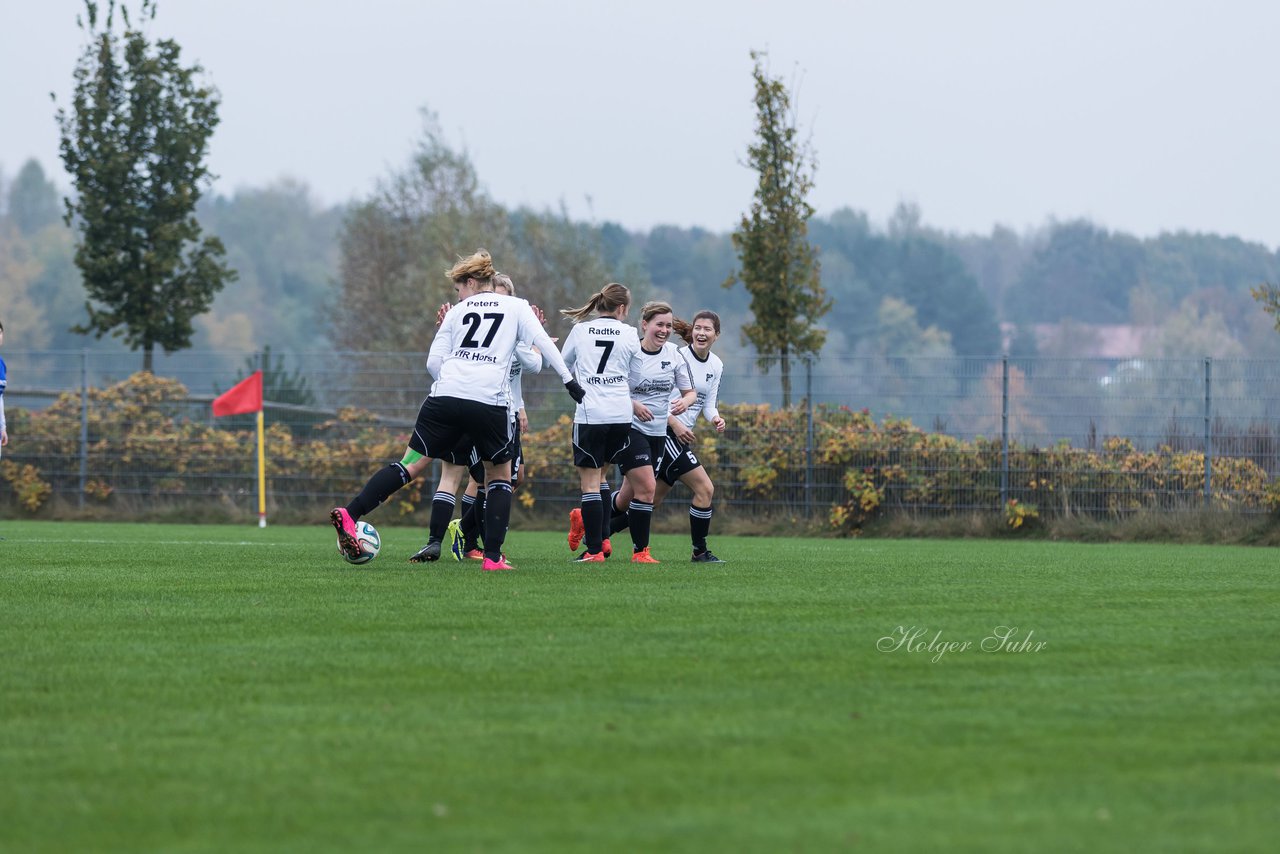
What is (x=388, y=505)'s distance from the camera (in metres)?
21.7

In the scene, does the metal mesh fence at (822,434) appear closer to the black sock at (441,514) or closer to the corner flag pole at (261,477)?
the corner flag pole at (261,477)

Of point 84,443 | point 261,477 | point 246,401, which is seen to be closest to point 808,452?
point 261,477

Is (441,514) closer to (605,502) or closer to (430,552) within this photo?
(430,552)

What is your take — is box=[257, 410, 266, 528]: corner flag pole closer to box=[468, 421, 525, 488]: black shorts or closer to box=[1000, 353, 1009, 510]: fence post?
box=[468, 421, 525, 488]: black shorts

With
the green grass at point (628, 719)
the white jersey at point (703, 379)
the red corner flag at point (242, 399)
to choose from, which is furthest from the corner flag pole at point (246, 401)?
the green grass at point (628, 719)

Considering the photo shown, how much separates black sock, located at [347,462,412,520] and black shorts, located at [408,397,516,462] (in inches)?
8.2

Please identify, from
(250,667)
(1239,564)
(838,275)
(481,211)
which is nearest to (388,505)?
(1239,564)

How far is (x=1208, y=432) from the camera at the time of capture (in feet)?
64.1

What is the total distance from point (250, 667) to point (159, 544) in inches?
326

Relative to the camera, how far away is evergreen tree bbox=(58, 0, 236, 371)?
931 inches

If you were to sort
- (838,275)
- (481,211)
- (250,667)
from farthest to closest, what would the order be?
1. (838,275)
2. (481,211)
3. (250,667)

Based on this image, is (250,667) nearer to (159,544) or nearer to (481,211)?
(159,544)

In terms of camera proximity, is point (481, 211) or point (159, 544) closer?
point (159, 544)

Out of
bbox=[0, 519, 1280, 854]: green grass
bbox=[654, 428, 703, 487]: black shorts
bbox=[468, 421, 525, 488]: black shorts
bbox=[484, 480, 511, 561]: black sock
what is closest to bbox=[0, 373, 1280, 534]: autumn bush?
bbox=[654, 428, 703, 487]: black shorts
